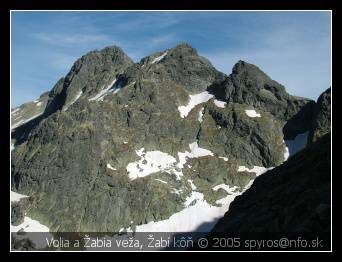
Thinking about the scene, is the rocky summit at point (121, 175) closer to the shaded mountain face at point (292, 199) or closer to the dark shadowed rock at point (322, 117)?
the dark shadowed rock at point (322, 117)

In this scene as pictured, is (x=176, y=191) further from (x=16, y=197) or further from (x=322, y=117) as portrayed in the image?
(x=322, y=117)

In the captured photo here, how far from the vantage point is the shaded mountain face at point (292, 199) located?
61.9 meters

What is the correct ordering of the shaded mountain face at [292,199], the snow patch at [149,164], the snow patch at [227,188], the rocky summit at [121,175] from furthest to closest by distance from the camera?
the snow patch at [227,188] < the snow patch at [149,164] < the rocky summit at [121,175] < the shaded mountain face at [292,199]

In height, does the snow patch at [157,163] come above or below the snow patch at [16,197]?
above

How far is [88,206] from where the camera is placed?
167125 millimetres

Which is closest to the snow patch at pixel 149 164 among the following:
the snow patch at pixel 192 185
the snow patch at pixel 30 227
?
the snow patch at pixel 192 185

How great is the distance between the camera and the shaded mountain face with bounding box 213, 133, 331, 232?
61.9m

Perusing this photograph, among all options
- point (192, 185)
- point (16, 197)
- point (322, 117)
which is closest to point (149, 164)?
point (192, 185)

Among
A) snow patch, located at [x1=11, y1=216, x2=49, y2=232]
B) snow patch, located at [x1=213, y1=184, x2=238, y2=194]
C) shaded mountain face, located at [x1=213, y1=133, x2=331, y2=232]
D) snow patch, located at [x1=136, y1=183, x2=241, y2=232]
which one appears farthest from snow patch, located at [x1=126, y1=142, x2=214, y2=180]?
shaded mountain face, located at [x1=213, y1=133, x2=331, y2=232]

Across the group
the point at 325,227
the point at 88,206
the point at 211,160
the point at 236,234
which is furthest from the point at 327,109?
the point at 325,227
